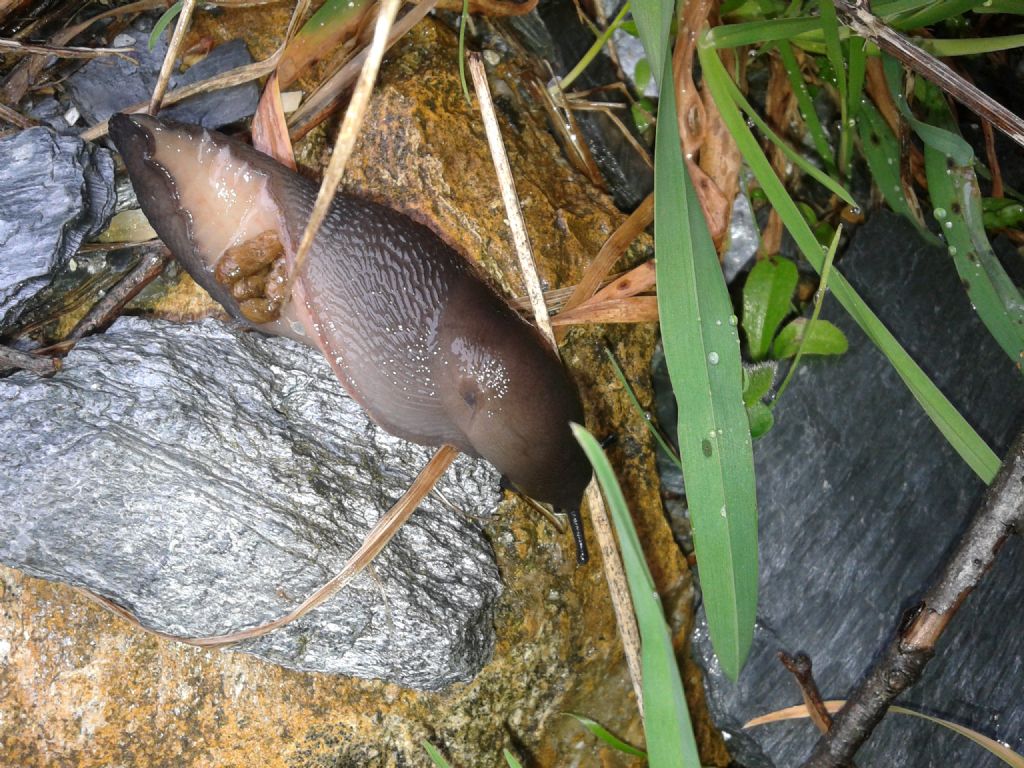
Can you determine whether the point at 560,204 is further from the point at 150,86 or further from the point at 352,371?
the point at 150,86

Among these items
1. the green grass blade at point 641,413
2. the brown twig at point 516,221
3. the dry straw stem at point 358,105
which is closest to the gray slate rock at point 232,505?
the brown twig at point 516,221

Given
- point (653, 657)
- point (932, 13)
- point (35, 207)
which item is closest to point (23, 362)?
point (35, 207)

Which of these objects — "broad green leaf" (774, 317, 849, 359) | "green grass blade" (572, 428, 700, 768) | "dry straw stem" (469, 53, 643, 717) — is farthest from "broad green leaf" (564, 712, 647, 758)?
"broad green leaf" (774, 317, 849, 359)

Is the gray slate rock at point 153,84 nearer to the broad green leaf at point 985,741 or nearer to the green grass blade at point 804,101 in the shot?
the green grass blade at point 804,101

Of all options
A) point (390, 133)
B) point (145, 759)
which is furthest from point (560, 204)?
point (145, 759)

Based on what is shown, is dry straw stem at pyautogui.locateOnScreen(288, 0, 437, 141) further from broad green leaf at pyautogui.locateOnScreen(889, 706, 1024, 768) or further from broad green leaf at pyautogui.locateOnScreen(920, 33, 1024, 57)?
broad green leaf at pyautogui.locateOnScreen(889, 706, 1024, 768)

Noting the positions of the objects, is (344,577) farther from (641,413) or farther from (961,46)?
(961,46)
